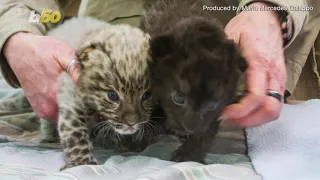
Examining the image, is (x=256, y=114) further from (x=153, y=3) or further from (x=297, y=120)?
(x=153, y=3)

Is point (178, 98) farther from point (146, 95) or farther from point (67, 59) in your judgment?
point (67, 59)

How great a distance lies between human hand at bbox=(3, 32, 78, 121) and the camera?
1.81 metres

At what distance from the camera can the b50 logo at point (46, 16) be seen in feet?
7.20

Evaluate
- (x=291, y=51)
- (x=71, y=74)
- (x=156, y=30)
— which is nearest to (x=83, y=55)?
(x=71, y=74)

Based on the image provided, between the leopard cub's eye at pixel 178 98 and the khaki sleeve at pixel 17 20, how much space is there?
0.84 m

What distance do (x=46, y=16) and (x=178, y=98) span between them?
3.27 feet

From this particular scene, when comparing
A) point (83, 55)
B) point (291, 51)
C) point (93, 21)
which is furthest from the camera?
point (291, 51)

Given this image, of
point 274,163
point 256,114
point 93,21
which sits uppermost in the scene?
point 93,21

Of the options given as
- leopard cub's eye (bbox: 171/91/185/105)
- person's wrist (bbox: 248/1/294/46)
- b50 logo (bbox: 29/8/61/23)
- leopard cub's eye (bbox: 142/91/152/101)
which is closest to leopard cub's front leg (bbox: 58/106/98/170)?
leopard cub's eye (bbox: 142/91/152/101)

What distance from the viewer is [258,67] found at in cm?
160

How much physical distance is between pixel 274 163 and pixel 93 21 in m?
0.96

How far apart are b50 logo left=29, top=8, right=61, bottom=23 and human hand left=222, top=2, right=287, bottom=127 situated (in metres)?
0.88

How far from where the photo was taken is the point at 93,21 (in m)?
2.09

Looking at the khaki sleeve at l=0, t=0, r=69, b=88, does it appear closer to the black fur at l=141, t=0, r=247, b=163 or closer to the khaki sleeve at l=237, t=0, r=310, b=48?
the black fur at l=141, t=0, r=247, b=163
